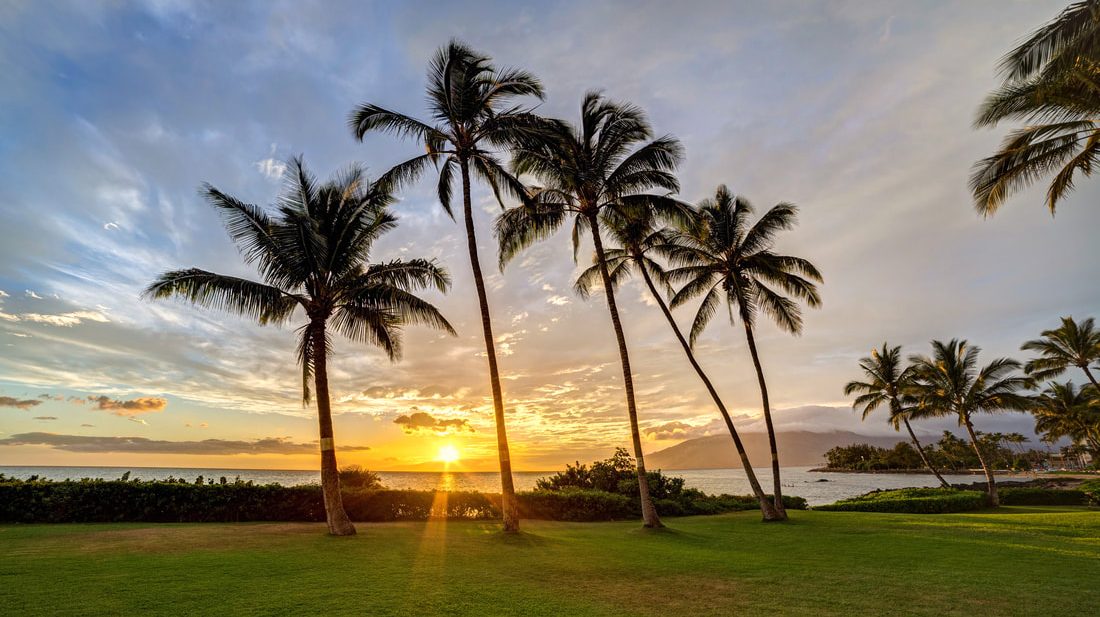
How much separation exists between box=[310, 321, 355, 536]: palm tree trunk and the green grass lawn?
0.51m

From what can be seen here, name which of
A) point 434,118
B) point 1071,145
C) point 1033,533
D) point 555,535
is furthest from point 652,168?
point 1033,533

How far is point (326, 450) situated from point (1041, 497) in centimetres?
4232

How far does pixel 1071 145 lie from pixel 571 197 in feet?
41.6

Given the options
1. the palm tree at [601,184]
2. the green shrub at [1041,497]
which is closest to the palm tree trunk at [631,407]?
the palm tree at [601,184]

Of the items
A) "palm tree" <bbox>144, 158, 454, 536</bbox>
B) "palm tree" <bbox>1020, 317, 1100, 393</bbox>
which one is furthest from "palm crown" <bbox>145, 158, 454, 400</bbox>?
"palm tree" <bbox>1020, 317, 1100, 393</bbox>

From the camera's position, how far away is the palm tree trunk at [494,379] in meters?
13.5

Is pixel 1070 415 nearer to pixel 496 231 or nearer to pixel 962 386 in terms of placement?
pixel 962 386

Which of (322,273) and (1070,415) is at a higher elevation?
(322,273)

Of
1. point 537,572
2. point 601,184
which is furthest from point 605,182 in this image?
point 537,572

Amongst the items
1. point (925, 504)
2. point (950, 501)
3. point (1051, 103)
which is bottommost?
point (950, 501)

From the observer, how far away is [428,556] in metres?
9.80

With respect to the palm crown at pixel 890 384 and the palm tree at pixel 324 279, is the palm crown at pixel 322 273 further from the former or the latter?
the palm crown at pixel 890 384

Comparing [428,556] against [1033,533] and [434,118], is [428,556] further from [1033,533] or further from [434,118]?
[1033,533]

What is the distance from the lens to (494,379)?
1410 cm
